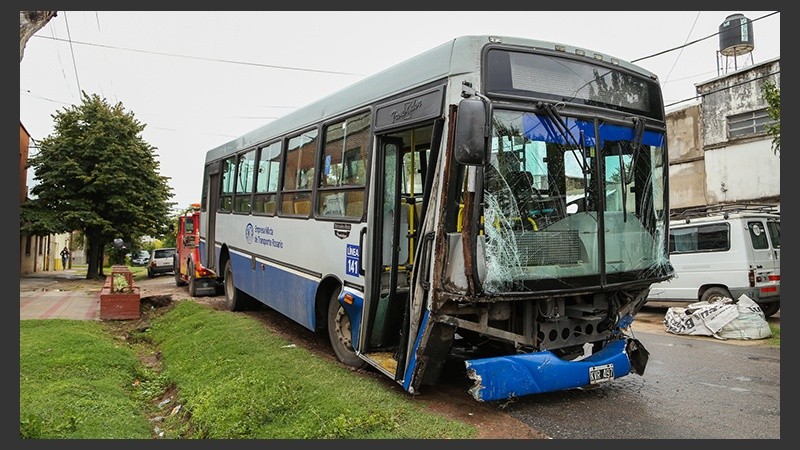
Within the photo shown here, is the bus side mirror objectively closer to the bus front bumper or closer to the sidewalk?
the bus front bumper

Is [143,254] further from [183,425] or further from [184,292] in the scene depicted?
[183,425]

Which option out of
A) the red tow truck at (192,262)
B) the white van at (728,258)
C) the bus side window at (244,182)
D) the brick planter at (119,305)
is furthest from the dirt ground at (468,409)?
the red tow truck at (192,262)

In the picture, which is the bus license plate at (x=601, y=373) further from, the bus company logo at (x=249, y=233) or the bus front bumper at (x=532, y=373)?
the bus company logo at (x=249, y=233)

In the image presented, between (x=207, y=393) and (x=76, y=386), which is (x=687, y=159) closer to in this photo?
(x=207, y=393)

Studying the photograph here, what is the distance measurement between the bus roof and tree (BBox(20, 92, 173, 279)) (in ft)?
62.9

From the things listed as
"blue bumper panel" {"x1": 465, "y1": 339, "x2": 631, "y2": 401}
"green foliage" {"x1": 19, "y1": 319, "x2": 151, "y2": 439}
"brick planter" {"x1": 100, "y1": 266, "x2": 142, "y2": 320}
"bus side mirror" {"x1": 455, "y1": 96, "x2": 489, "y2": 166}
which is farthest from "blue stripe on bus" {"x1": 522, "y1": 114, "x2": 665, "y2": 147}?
"brick planter" {"x1": 100, "y1": 266, "x2": 142, "y2": 320}

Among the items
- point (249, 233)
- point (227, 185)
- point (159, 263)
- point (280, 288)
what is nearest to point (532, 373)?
point (280, 288)

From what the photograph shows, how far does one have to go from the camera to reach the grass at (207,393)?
15.5ft

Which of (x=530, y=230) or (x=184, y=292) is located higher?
(x=530, y=230)

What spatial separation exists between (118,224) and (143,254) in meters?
21.6

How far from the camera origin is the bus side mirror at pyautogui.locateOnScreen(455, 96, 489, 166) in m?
4.31

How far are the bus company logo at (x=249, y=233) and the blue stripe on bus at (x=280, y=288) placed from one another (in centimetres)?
33

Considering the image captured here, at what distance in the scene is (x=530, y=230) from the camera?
4.76 m

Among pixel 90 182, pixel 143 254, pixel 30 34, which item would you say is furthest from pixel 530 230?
pixel 143 254
